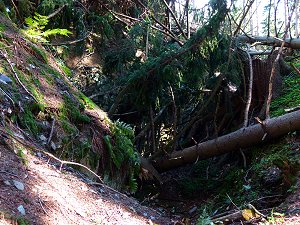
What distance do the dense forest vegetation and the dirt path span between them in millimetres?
665

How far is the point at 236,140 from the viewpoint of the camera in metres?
6.86

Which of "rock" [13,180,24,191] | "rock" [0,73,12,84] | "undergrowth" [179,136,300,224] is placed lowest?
"undergrowth" [179,136,300,224]

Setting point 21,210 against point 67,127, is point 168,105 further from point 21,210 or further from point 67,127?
point 21,210

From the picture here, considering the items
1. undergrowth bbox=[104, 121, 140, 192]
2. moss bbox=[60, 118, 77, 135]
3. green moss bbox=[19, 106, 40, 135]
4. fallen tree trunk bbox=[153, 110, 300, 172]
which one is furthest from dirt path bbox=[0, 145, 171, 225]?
fallen tree trunk bbox=[153, 110, 300, 172]

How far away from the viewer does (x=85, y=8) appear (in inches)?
343

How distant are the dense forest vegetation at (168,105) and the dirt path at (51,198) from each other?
67 centimetres

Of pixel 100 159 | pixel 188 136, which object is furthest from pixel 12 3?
pixel 188 136

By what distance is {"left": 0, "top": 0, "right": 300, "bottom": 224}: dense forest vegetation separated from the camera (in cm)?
532

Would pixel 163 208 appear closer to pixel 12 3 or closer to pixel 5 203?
pixel 5 203

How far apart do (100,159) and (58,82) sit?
1660 millimetres

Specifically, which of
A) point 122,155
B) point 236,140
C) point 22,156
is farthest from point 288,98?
point 22,156

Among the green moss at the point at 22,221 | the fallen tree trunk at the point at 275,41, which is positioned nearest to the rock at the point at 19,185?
the green moss at the point at 22,221

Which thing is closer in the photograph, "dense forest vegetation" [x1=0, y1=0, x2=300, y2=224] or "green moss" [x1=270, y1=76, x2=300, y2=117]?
"dense forest vegetation" [x1=0, y1=0, x2=300, y2=224]

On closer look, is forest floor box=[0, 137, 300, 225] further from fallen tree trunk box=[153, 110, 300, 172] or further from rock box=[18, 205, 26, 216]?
fallen tree trunk box=[153, 110, 300, 172]
